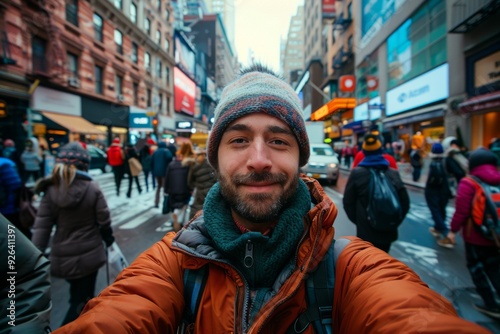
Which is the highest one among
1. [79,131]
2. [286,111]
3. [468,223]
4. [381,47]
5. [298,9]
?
[298,9]

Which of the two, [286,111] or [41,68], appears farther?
[41,68]

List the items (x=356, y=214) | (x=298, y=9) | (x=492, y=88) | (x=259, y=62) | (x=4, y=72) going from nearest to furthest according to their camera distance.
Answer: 1. (x=259, y=62)
2. (x=356, y=214)
3. (x=492, y=88)
4. (x=4, y=72)
5. (x=298, y=9)

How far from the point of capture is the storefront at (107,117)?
1919cm

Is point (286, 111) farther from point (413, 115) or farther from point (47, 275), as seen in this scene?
point (413, 115)

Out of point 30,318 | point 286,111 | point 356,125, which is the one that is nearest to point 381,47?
point 356,125

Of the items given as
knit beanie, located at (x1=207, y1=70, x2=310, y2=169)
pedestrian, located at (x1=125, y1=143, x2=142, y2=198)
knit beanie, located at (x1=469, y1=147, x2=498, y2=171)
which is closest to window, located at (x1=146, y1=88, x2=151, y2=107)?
pedestrian, located at (x1=125, y1=143, x2=142, y2=198)

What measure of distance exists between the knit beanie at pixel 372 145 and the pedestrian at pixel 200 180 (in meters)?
2.78

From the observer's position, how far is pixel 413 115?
17.5m

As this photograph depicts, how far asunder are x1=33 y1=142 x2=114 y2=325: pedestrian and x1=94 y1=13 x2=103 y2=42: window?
21718 mm

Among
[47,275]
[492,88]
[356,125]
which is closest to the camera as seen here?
[47,275]

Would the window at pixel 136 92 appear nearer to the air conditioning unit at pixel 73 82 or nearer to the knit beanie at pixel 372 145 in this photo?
the air conditioning unit at pixel 73 82

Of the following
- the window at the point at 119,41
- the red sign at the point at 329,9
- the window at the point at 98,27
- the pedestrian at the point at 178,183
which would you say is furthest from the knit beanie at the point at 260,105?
A: the red sign at the point at 329,9

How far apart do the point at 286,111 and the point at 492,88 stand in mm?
14702

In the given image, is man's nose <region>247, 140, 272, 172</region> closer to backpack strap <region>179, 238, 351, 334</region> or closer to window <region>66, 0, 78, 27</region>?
backpack strap <region>179, 238, 351, 334</region>
